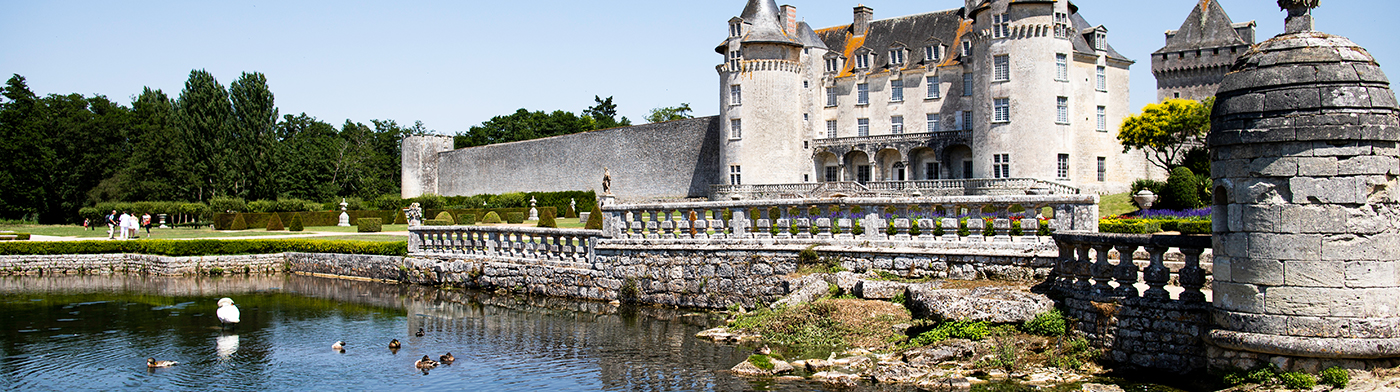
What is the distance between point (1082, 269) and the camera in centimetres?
991

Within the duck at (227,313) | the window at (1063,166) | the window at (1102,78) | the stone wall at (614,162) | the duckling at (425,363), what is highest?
the window at (1102,78)

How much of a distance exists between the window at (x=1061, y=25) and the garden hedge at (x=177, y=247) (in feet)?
103

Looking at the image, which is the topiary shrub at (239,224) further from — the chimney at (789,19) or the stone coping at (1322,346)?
the stone coping at (1322,346)

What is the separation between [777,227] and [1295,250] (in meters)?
7.61

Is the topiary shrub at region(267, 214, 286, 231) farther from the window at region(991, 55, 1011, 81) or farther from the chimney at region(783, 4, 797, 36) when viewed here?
the window at region(991, 55, 1011, 81)

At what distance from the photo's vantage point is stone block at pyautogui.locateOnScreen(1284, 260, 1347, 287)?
26.1 ft

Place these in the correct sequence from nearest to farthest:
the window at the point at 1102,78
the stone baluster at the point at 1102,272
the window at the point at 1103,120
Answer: the stone baluster at the point at 1102,272, the window at the point at 1103,120, the window at the point at 1102,78

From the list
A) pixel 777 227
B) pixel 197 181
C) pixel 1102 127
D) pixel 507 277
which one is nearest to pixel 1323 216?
pixel 777 227

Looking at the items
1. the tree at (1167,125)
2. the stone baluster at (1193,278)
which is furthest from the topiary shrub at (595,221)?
the tree at (1167,125)

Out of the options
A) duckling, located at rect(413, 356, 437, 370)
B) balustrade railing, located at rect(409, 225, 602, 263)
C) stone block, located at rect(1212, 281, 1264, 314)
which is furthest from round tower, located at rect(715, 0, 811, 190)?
stone block, located at rect(1212, 281, 1264, 314)

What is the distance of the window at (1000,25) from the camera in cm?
4226

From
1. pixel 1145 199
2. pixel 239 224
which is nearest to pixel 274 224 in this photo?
pixel 239 224

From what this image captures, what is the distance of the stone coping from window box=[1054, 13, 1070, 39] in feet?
120

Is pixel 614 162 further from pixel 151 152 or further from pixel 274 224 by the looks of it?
pixel 151 152
